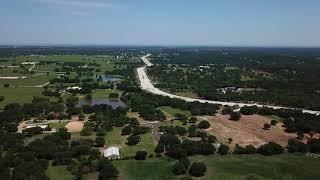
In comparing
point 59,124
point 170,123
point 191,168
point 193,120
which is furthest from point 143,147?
point 59,124

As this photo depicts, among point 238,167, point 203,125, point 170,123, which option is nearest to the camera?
point 238,167

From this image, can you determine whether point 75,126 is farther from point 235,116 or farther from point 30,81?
point 30,81

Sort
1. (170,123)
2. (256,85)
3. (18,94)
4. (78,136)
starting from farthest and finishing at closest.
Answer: (256,85) < (18,94) < (170,123) < (78,136)

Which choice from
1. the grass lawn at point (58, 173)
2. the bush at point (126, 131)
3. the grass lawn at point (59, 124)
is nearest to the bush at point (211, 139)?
the bush at point (126, 131)

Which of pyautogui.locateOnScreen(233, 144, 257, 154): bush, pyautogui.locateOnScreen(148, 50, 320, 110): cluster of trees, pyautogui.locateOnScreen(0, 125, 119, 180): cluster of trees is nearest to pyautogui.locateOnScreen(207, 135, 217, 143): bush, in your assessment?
pyautogui.locateOnScreen(233, 144, 257, 154): bush

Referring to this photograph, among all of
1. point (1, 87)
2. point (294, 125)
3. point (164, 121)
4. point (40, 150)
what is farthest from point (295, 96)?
point (1, 87)

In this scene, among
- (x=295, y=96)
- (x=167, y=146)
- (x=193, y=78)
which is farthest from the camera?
(x=193, y=78)

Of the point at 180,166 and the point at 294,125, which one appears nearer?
the point at 180,166

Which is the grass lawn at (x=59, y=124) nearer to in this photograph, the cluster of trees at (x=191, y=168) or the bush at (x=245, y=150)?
the cluster of trees at (x=191, y=168)

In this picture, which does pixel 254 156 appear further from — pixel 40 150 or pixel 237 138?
pixel 40 150
